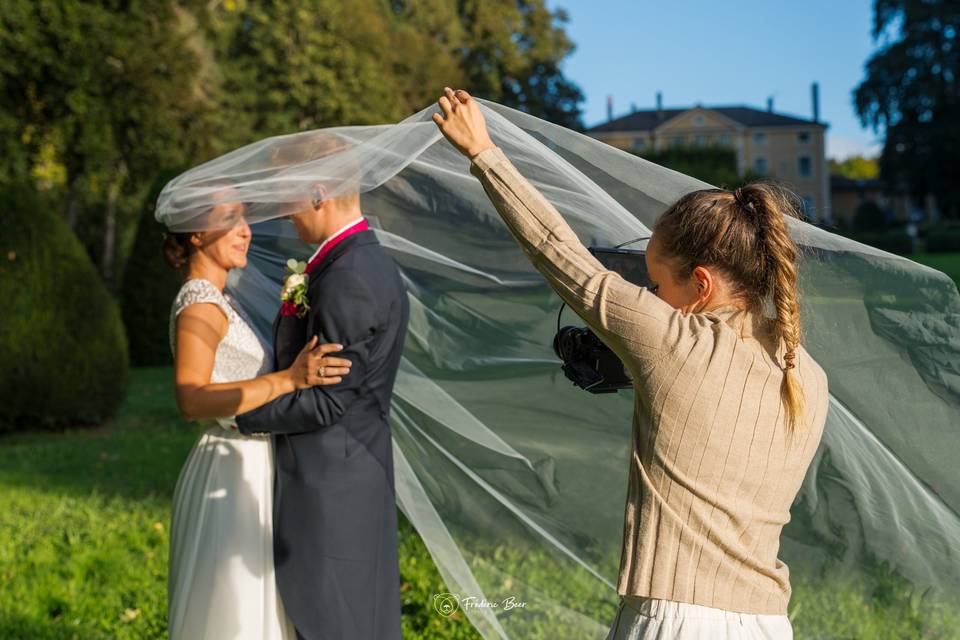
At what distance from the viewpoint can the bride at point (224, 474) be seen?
10.2 ft

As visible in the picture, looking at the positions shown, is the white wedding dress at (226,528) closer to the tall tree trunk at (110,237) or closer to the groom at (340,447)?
the groom at (340,447)

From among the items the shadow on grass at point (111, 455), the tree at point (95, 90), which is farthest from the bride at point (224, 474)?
the tree at point (95, 90)

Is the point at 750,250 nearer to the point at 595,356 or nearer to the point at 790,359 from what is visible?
the point at 790,359

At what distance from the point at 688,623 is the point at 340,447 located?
4.59 ft

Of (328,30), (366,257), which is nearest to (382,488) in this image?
(366,257)

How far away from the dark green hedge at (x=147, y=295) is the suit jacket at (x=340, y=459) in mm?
→ 14193

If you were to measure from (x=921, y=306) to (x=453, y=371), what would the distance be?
5.75 ft

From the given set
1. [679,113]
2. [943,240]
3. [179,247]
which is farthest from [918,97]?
[179,247]

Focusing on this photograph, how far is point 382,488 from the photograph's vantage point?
323 cm

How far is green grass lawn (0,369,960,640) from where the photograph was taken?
11.1ft

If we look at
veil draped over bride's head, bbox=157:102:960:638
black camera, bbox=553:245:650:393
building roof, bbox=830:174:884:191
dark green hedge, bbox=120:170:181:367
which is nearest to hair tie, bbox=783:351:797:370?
black camera, bbox=553:245:650:393

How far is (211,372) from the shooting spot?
3.22 m

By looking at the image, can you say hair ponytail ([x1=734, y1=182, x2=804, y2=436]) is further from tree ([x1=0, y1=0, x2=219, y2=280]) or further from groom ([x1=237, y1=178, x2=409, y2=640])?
tree ([x1=0, y1=0, x2=219, y2=280])

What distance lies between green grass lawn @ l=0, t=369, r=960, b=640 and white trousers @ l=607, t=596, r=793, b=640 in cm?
126
